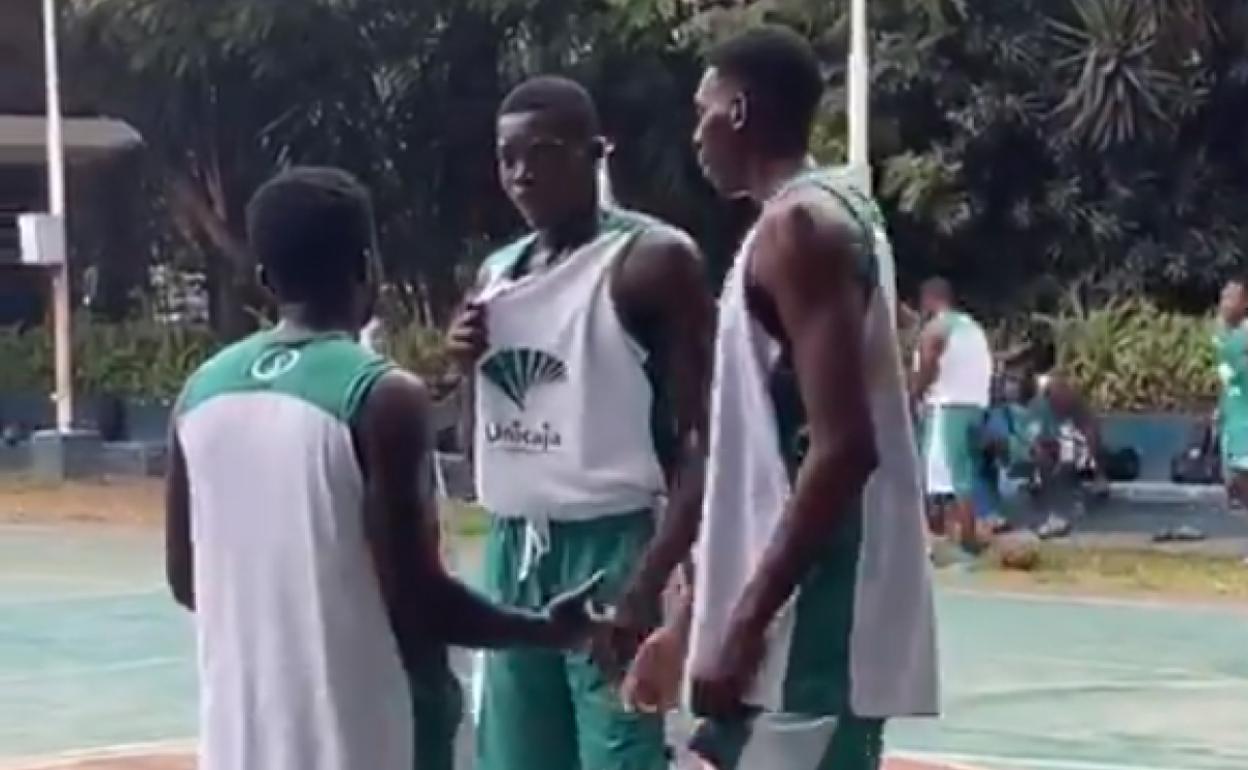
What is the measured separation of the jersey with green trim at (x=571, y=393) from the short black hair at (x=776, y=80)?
102cm

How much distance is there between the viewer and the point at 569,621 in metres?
5.00

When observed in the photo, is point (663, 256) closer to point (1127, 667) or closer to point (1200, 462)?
point (1127, 667)

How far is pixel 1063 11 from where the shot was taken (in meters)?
23.4

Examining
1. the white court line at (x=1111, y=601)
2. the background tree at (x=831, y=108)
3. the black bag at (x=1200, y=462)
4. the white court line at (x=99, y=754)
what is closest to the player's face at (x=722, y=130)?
the white court line at (x=99, y=754)

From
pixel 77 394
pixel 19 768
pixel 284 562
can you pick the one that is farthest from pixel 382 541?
pixel 77 394

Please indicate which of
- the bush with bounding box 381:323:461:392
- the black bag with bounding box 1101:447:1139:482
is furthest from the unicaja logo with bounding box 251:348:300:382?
the bush with bounding box 381:323:461:392

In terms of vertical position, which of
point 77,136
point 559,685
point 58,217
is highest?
point 77,136

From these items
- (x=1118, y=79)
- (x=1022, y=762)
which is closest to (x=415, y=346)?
(x=1118, y=79)

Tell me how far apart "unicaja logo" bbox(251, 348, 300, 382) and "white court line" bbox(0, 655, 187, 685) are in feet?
25.7

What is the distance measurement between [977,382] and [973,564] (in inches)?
45.2

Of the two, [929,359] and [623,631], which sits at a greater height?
[929,359]

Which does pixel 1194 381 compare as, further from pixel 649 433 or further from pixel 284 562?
pixel 284 562

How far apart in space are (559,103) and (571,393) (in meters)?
0.60

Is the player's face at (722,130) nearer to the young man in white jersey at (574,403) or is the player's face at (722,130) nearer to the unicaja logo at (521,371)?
the young man in white jersey at (574,403)
